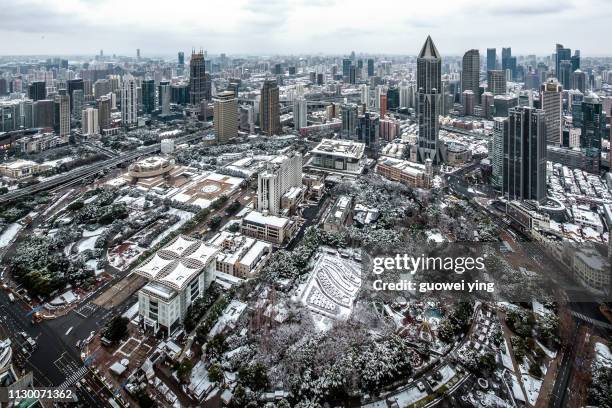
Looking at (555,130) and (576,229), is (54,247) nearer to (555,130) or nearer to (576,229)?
(576,229)

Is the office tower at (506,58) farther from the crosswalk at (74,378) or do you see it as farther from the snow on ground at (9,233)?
the crosswalk at (74,378)

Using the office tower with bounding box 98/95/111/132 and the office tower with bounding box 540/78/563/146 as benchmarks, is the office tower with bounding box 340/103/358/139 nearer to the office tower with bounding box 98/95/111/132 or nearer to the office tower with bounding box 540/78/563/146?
the office tower with bounding box 540/78/563/146

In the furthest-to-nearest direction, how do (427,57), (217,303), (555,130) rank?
(555,130) → (427,57) → (217,303)

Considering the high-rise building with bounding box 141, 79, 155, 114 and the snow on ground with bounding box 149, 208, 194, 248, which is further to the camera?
the high-rise building with bounding box 141, 79, 155, 114

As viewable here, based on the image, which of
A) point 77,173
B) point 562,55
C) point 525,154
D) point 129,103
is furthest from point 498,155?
point 562,55

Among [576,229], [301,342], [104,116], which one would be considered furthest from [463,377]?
[104,116]

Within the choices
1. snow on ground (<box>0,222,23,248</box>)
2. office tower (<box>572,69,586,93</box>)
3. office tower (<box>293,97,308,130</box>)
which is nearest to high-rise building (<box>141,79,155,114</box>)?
office tower (<box>293,97,308,130</box>)
